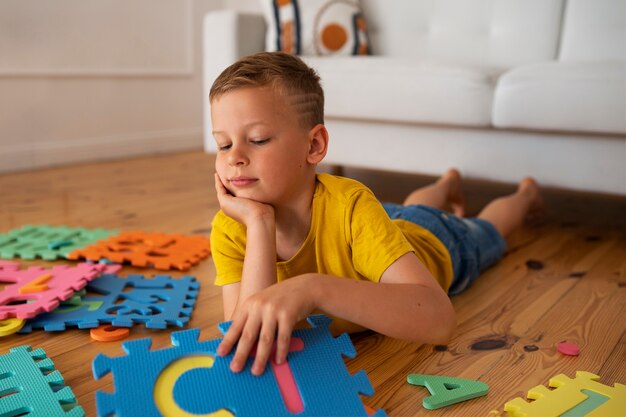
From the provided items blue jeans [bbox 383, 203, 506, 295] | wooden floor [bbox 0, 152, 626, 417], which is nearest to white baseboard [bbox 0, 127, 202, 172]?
wooden floor [bbox 0, 152, 626, 417]

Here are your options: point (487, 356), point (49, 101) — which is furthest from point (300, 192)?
point (49, 101)

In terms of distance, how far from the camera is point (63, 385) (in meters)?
0.92

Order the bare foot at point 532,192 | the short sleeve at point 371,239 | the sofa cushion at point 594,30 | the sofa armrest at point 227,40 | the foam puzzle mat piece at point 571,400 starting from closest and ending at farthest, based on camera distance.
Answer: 1. the foam puzzle mat piece at point 571,400
2. the short sleeve at point 371,239
3. the bare foot at point 532,192
4. the sofa cushion at point 594,30
5. the sofa armrest at point 227,40

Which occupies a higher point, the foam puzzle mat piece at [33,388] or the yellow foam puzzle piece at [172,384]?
the yellow foam puzzle piece at [172,384]

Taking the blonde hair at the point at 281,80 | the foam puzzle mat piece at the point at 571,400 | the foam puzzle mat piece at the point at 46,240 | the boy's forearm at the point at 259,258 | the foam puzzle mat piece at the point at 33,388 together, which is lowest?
the foam puzzle mat piece at the point at 46,240

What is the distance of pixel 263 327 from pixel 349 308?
0.43 feet

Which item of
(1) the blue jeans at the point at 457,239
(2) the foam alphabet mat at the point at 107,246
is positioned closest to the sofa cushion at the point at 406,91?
(1) the blue jeans at the point at 457,239

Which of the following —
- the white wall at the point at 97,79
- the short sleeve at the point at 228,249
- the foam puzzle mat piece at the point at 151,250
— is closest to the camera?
the short sleeve at the point at 228,249

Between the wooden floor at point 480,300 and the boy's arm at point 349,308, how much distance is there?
107mm

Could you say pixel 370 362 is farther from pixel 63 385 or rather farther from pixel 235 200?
pixel 63 385

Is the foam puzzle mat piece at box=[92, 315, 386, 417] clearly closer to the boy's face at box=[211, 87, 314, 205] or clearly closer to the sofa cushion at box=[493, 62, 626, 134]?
the boy's face at box=[211, 87, 314, 205]

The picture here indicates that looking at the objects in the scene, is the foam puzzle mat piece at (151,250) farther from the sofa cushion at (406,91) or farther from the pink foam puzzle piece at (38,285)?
the sofa cushion at (406,91)

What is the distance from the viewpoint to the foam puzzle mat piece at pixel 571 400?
850mm

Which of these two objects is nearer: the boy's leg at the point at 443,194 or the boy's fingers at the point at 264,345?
the boy's fingers at the point at 264,345
